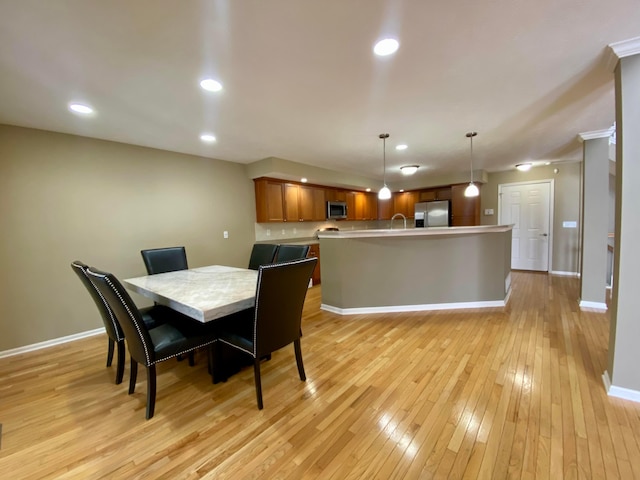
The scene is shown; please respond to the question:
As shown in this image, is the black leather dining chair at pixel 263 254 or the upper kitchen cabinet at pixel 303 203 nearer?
the black leather dining chair at pixel 263 254

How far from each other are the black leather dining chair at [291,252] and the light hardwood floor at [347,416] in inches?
36.6

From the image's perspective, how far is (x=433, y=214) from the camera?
6.46m

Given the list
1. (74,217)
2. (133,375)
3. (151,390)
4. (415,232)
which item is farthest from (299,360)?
(74,217)

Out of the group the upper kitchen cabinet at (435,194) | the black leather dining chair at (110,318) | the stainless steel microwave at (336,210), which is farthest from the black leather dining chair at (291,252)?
the upper kitchen cabinet at (435,194)

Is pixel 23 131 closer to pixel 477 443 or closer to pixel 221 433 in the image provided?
pixel 221 433

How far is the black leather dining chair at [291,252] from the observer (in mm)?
2686

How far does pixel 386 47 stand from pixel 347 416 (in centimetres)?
238

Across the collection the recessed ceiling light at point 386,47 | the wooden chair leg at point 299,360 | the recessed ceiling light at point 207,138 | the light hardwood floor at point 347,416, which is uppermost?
the recessed ceiling light at point 207,138

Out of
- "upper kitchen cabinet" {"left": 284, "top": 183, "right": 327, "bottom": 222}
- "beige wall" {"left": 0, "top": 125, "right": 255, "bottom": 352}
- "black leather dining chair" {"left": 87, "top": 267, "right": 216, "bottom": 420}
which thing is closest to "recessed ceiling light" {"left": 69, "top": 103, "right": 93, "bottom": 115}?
"beige wall" {"left": 0, "top": 125, "right": 255, "bottom": 352}

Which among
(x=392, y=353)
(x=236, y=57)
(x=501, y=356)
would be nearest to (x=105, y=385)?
(x=392, y=353)

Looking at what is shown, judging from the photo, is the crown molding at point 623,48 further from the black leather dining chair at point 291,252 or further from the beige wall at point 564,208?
the beige wall at point 564,208

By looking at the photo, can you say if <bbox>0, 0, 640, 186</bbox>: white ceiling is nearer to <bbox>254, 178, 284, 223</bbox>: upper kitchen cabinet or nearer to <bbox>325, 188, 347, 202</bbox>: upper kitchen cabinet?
<bbox>254, 178, 284, 223</bbox>: upper kitchen cabinet

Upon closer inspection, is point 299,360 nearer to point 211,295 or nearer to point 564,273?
point 211,295

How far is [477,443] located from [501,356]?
1.21 meters
